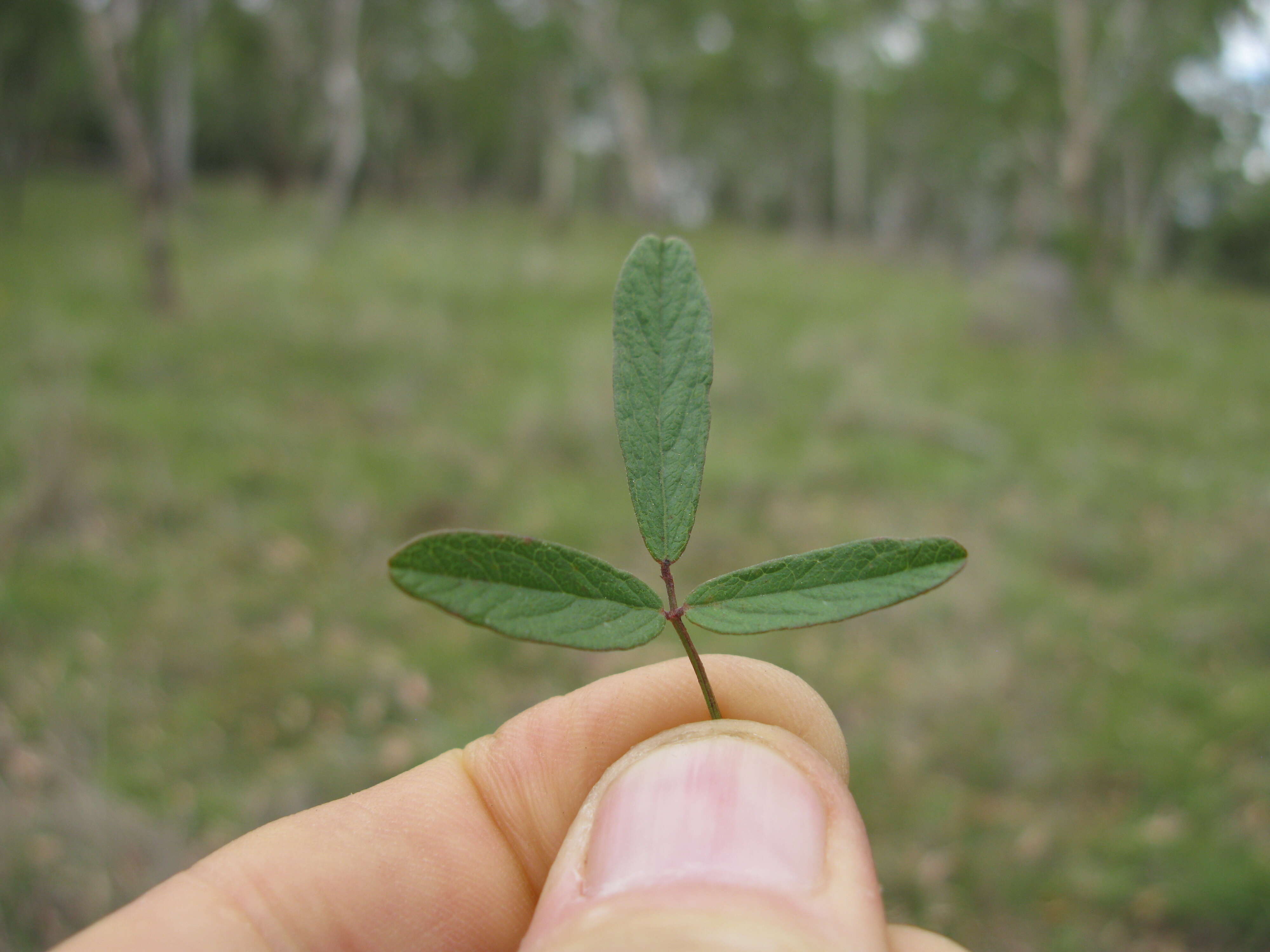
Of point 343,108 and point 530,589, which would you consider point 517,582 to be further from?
point 343,108

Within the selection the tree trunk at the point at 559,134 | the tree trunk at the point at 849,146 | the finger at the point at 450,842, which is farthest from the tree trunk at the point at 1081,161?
the tree trunk at the point at 849,146

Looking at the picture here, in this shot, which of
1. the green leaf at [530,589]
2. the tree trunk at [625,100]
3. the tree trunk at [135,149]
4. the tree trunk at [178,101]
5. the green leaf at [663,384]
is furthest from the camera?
the tree trunk at [178,101]

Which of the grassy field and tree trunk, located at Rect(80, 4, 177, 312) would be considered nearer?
the grassy field

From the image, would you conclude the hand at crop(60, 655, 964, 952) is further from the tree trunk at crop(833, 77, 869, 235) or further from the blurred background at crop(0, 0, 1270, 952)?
the tree trunk at crop(833, 77, 869, 235)

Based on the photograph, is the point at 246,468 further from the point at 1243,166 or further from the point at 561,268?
the point at 1243,166

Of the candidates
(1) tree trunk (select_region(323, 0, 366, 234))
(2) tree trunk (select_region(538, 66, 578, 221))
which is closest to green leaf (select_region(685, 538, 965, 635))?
(1) tree trunk (select_region(323, 0, 366, 234))

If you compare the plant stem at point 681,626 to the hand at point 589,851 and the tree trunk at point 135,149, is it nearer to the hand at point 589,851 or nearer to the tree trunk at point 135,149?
the hand at point 589,851
